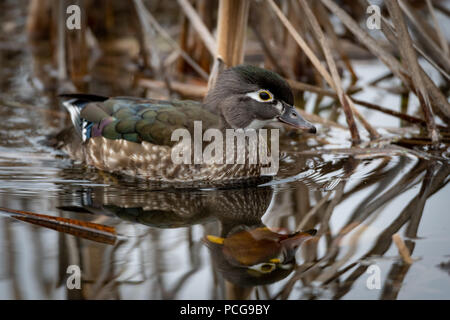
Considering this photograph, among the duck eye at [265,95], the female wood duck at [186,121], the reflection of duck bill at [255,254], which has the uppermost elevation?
the duck eye at [265,95]

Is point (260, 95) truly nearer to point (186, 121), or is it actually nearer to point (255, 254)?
point (186, 121)

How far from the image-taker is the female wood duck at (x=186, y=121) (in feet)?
15.3

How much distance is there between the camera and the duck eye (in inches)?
183

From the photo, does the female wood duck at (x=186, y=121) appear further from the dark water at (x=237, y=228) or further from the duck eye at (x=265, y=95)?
the dark water at (x=237, y=228)

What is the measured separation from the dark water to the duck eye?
56 cm

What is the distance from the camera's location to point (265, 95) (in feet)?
15.3

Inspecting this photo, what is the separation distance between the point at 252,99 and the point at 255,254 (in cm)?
154

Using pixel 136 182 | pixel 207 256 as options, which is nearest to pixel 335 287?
pixel 207 256

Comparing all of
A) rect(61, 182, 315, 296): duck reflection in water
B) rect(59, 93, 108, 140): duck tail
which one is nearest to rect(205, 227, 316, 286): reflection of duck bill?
rect(61, 182, 315, 296): duck reflection in water

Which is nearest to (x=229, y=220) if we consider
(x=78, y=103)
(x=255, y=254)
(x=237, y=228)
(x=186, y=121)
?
(x=237, y=228)

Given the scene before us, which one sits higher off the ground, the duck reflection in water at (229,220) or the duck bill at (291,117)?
the duck bill at (291,117)

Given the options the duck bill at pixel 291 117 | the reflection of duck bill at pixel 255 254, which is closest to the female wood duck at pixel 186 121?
the duck bill at pixel 291 117

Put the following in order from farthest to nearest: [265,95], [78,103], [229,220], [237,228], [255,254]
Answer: [78,103] → [265,95] → [229,220] → [237,228] → [255,254]

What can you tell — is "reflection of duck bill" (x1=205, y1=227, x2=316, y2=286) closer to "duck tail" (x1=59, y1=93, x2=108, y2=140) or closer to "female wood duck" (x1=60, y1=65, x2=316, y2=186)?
"female wood duck" (x1=60, y1=65, x2=316, y2=186)
